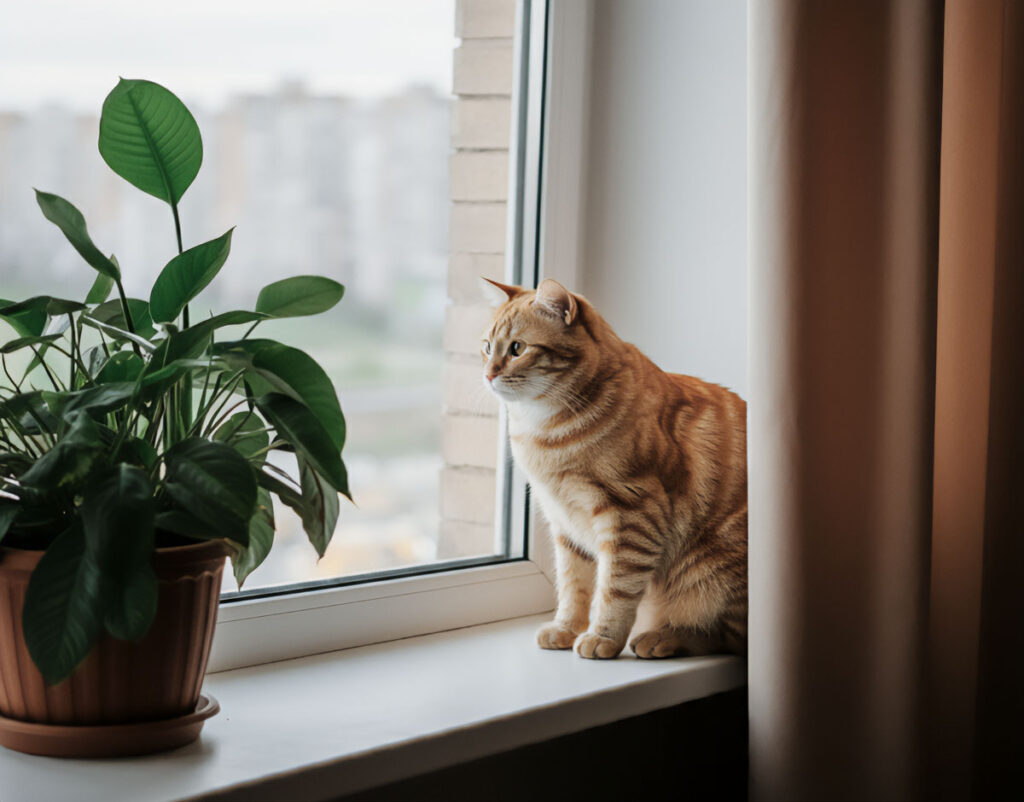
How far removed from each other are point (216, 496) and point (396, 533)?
0.69 m

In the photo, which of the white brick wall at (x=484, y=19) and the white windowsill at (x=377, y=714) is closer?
the white windowsill at (x=377, y=714)

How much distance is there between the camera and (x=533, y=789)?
1.23m

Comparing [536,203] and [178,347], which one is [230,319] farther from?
[536,203]

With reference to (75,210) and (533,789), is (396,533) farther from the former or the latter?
(75,210)

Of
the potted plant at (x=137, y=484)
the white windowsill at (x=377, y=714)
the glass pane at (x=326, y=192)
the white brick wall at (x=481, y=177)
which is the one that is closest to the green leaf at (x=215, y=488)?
the potted plant at (x=137, y=484)

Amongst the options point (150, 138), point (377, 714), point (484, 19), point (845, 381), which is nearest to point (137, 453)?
point (150, 138)

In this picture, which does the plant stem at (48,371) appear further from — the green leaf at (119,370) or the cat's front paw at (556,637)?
the cat's front paw at (556,637)

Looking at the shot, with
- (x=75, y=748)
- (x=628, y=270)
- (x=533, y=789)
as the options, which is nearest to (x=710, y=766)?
(x=533, y=789)

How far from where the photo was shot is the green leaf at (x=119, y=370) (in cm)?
83

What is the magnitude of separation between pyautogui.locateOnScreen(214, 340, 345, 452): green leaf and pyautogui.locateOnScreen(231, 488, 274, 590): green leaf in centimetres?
12

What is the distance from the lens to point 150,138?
2.75 feet

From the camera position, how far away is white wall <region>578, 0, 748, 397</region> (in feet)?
4.41

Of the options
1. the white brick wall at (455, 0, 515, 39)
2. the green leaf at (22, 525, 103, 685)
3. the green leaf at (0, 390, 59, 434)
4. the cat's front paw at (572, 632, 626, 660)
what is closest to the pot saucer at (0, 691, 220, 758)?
the green leaf at (22, 525, 103, 685)

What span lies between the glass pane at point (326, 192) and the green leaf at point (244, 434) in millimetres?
215
